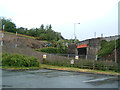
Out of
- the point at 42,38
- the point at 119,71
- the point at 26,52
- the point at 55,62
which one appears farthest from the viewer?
the point at 42,38

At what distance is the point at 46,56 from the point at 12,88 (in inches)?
848

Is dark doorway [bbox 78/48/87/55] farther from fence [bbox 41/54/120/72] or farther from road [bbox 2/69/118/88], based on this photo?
road [bbox 2/69/118/88]

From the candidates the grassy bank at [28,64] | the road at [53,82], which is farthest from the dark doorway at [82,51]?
the road at [53,82]

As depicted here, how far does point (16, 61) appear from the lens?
2103 cm

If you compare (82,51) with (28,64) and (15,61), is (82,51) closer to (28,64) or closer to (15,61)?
(28,64)

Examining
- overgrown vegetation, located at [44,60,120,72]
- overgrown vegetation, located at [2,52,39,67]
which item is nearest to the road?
overgrown vegetation, located at [44,60,120,72]

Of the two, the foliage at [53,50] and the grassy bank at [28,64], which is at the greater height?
the foliage at [53,50]

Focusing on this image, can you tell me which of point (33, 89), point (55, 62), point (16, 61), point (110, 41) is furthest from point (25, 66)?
point (110, 41)

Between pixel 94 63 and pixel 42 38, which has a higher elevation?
pixel 42 38

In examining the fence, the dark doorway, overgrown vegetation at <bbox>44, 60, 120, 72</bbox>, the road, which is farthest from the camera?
the dark doorway

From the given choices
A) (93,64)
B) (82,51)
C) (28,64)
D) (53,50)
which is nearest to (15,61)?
(28,64)

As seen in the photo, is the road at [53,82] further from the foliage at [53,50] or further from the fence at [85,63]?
the foliage at [53,50]

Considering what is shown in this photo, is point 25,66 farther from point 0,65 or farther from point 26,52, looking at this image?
point 26,52

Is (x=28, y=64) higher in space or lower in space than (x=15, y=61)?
lower
